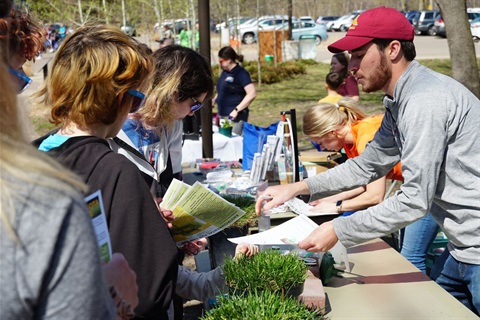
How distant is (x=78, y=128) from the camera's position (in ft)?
5.73

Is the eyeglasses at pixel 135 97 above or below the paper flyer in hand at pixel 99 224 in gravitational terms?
above

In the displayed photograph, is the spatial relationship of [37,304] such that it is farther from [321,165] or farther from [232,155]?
[232,155]

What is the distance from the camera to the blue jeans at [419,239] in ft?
12.8

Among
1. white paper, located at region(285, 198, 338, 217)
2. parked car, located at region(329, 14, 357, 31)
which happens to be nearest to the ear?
white paper, located at region(285, 198, 338, 217)

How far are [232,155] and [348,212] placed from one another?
324cm

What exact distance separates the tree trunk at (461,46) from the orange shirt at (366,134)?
4246mm

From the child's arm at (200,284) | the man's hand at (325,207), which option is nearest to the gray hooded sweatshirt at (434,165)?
the child's arm at (200,284)

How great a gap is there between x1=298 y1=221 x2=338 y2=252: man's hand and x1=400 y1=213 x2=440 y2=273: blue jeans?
1.64 m

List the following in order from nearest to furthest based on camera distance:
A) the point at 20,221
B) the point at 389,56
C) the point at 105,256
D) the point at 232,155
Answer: the point at 20,221, the point at 105,256, the point at 389,56, the point at 232,155

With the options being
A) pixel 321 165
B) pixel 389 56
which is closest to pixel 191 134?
pixel 321 165

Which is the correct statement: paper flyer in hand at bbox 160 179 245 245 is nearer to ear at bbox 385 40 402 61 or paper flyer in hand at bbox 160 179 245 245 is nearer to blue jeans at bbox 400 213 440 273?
ear at bbox 385 40 402 61

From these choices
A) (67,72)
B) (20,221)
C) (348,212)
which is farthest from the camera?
(348,212)

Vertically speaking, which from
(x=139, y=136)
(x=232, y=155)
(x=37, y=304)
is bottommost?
(x=232, y=155)

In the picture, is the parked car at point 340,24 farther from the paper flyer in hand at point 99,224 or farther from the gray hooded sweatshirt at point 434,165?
the paper flyer in hand at point 99,224
